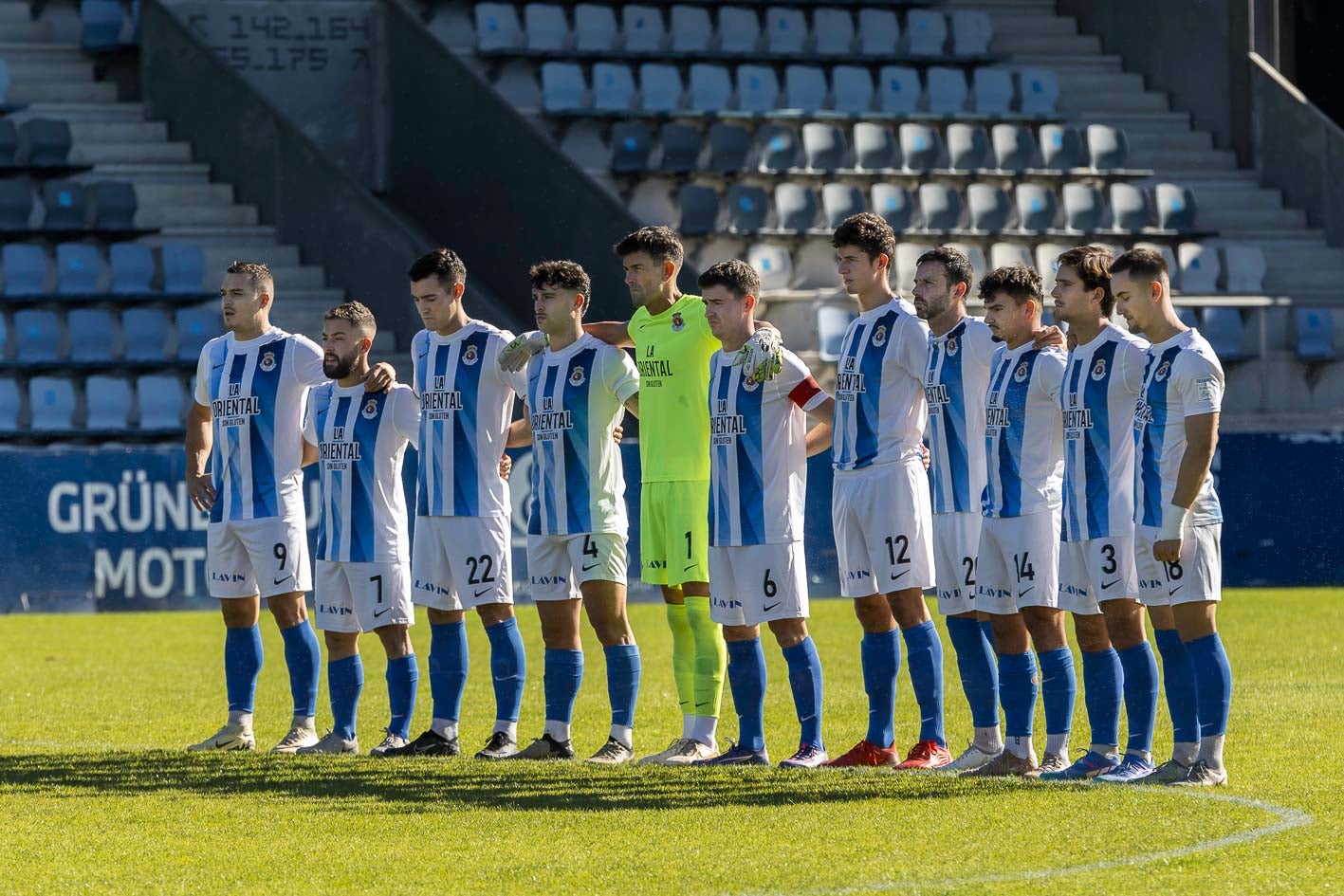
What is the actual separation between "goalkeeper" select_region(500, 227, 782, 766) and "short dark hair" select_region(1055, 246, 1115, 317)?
132 centimetres

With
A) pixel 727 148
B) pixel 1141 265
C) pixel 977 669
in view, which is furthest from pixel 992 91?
pixel 1141 265

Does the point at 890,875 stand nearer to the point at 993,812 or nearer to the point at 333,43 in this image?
the point at 993,812

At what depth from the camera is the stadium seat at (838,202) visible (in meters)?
21.2

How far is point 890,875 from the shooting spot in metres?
6.06

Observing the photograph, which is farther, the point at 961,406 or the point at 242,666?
the point at 242,666

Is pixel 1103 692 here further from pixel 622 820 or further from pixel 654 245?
pixel 654 245

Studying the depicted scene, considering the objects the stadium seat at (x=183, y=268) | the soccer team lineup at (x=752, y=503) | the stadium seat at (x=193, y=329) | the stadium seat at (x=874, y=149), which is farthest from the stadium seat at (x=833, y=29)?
the soccer team lineup at (x=752, y=503)

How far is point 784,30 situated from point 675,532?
1567cm

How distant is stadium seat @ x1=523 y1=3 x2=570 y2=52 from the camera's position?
22500mm

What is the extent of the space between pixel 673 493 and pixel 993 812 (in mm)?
2237

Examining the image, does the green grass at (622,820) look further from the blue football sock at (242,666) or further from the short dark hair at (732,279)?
the short dark hair at (732,279)

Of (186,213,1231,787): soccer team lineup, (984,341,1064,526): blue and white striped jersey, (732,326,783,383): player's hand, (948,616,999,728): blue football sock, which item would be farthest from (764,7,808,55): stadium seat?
→ (948,616,999,728): blue football sock

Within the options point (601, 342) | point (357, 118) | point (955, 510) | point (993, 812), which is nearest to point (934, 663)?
point (955, 510)

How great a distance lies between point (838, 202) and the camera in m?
21.3
